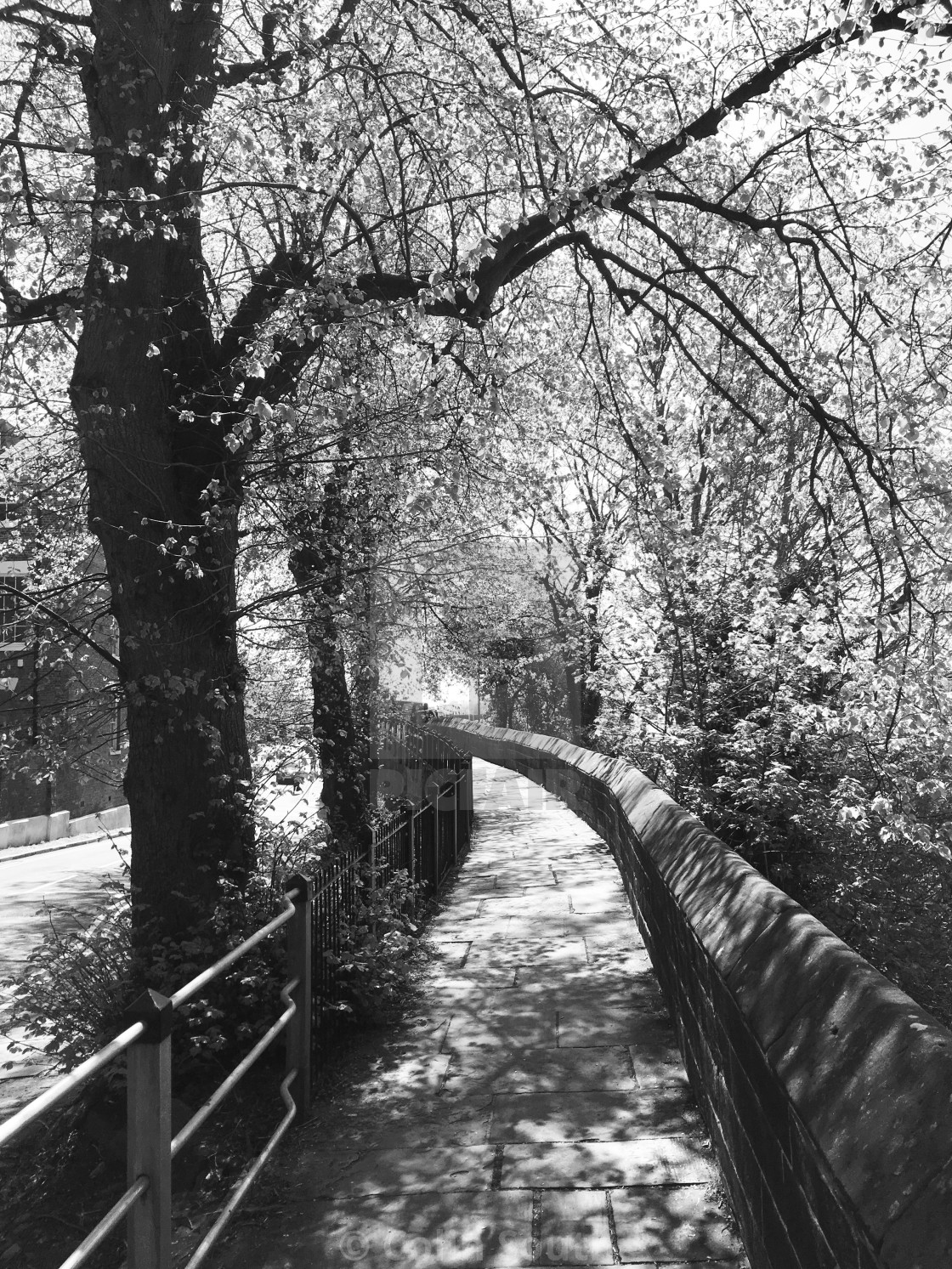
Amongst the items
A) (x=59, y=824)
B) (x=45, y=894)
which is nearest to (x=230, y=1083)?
(x=45, y=894)

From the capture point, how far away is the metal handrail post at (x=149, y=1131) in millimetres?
3121

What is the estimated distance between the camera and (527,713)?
128 feet

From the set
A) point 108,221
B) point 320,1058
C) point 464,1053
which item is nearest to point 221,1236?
point 320,1058

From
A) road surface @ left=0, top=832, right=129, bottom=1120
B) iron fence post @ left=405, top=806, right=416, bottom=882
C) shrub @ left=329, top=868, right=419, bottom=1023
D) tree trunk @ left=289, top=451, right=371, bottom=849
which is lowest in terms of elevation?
road surface @ left=0, top=832, right=129, bottom=1120

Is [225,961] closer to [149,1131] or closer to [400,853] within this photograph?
[149,1131]

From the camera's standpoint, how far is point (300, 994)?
5445 millimetres

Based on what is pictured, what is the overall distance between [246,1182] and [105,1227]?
1812 millimetres

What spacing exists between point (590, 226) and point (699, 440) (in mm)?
4352

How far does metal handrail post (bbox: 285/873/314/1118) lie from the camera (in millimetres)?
5375

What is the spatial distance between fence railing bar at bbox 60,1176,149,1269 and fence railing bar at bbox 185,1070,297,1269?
0.73 meters

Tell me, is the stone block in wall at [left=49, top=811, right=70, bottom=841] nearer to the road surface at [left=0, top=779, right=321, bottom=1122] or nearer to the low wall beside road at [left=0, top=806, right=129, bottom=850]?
the low wall beside road at [left=0, top=806, right=129, bottom=850]

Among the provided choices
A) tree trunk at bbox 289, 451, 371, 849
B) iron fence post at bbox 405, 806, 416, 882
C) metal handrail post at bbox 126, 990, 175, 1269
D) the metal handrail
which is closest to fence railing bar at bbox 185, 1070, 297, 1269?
the metal handrail

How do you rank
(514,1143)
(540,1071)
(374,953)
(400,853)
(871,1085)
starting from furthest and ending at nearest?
(400,853)
(374,953)
(540,1071)
(514,1143)
(871,1085)

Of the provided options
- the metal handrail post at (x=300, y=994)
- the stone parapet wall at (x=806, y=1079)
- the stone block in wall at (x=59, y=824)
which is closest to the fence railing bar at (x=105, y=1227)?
the stone parapet wall at (x=806, y=1079)
